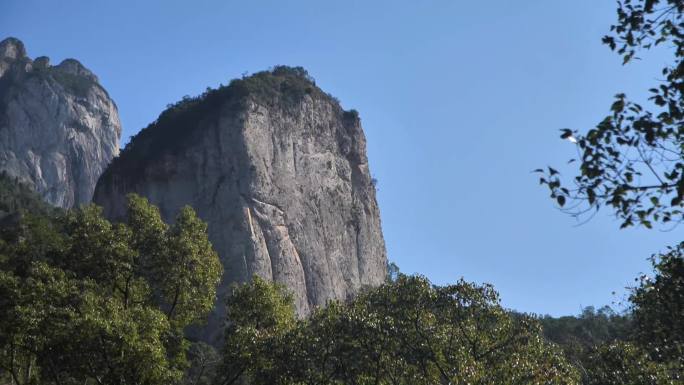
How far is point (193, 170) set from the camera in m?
75.2

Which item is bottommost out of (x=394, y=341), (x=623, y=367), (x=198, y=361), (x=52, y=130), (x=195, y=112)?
(x=623, y=367)

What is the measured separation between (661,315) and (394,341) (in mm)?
7238

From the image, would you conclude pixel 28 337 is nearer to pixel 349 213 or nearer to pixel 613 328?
pixel 613 328

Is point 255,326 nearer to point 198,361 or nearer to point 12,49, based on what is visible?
point 198,361

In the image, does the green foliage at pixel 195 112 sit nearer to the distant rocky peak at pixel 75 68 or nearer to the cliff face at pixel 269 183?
the cliff face at pixel 269 183

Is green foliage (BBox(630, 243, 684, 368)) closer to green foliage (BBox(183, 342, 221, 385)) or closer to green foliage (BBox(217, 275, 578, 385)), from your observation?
green foliage (BBox(217, 275, 578, 385))

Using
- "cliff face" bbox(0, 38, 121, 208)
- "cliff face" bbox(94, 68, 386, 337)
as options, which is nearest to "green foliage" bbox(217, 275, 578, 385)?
"cliff face" bbox(94, 68, 386, 337)

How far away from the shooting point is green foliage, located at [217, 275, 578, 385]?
2156cm

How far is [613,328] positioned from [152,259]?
4167 centimetres

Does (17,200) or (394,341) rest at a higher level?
(17,200)

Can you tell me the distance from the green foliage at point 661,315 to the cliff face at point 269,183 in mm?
47788

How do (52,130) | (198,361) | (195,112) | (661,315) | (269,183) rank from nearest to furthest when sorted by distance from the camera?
(661,315), (198,361), (269,183), (195,112), (52,130)

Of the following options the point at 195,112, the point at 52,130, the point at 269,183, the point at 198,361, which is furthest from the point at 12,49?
the point at 198,361

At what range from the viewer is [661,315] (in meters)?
19.0
